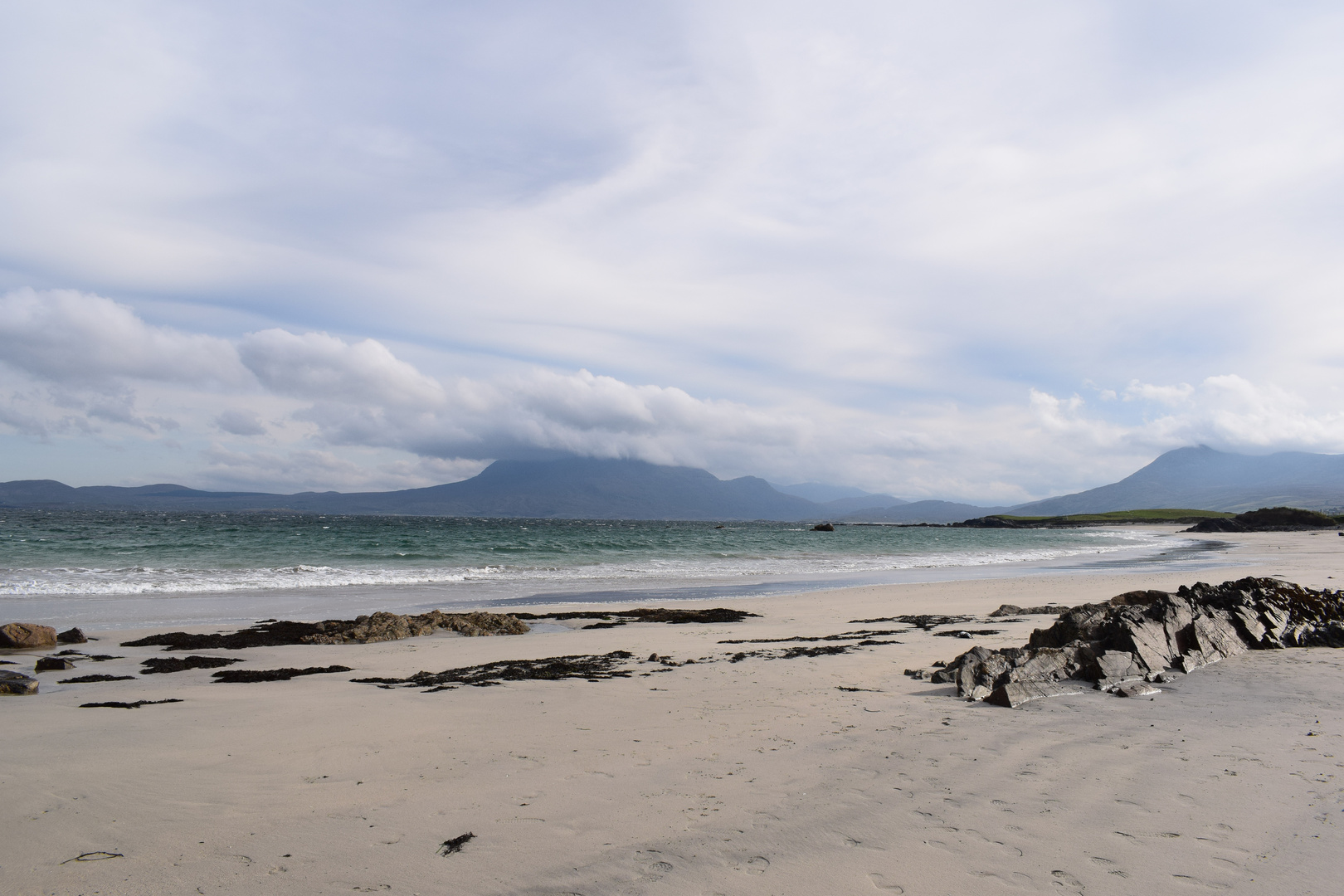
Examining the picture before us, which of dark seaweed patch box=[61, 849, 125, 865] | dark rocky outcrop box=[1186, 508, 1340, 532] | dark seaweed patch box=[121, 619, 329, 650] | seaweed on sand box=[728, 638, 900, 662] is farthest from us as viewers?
dark rocky outcrop box=[1186, 508, 1340, 532]

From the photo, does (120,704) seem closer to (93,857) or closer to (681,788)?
(93,857)

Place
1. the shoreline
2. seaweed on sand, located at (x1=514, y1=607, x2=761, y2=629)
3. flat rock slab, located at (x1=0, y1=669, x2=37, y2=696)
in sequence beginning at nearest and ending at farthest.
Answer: flat rock slab, located at (x1=0, y1=669, x2=37, y2=696)
seaweed on sand, located at (x1=514, y1=607, x2=761, y2=629)
the shoreline

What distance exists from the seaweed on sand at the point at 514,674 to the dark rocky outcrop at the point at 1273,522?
353 feet

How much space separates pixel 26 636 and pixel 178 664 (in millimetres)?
3898

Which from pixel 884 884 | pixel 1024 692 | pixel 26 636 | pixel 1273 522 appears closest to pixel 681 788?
pixel 884 884

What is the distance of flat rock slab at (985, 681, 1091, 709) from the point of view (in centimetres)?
762

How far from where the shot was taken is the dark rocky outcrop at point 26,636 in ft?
39.6

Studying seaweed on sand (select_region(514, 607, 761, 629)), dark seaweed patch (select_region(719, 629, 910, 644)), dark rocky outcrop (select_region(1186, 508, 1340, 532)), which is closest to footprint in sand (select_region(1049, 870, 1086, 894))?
dark seaweed patch (select_region(719, 629, 910, 644))

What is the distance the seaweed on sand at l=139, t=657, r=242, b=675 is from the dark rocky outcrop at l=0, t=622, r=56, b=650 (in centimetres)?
272

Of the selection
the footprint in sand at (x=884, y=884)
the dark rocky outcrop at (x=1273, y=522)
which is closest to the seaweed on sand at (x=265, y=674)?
the footprint in sand at (x=884, y=884)

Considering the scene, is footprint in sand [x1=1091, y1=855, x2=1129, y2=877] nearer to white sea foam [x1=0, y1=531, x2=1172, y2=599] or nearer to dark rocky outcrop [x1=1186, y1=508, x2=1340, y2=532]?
white sea foam [x1=0, y1=531, x2=1172, y2=599]

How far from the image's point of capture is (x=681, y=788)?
5203 millimetres

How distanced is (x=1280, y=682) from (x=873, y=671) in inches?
194

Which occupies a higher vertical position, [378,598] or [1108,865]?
[1108,865]
